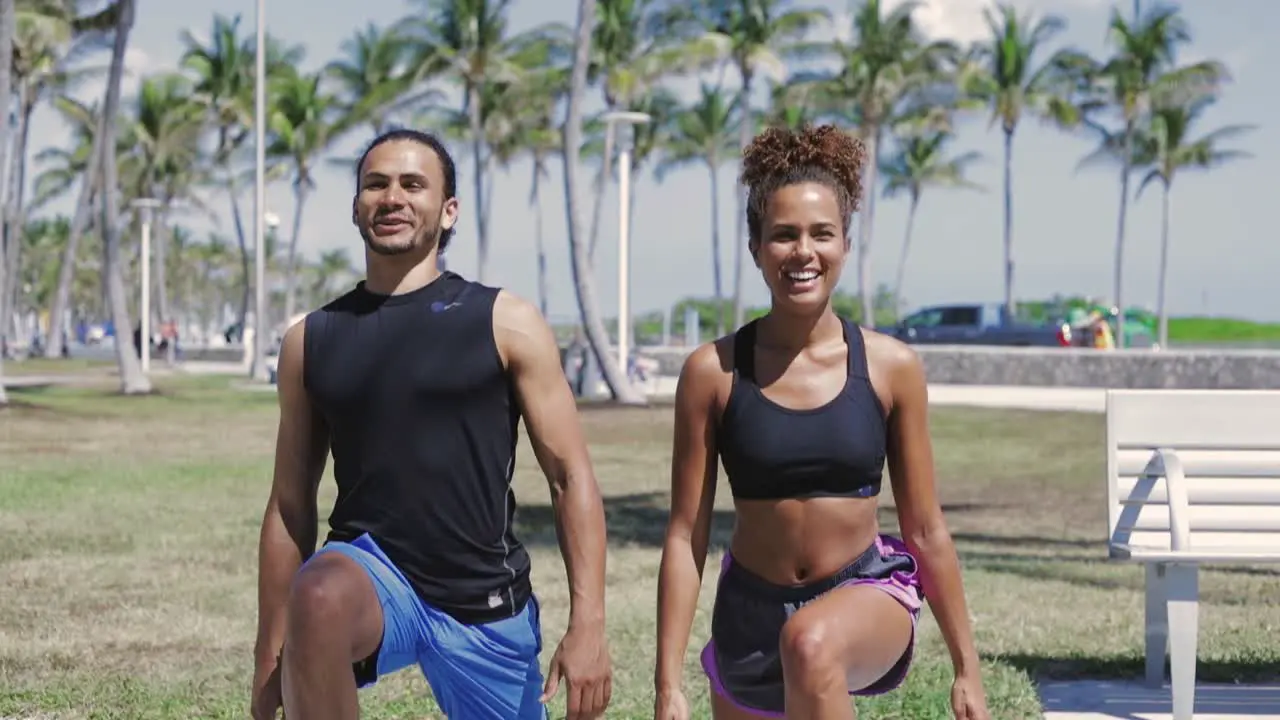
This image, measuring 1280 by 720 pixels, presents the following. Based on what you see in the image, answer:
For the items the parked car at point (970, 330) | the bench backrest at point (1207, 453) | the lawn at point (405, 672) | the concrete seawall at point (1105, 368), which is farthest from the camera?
the parked car at point (970, 330)

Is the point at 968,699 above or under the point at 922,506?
under

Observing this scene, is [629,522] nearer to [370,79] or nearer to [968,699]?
[968,699]

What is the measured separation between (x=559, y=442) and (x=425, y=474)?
31 cm

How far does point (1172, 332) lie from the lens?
8056 centimetres

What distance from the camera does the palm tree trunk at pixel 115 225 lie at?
96.5ft

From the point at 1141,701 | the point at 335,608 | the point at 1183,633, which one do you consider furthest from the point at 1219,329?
→ the point at 335,608

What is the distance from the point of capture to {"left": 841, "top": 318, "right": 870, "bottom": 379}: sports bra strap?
333 cm

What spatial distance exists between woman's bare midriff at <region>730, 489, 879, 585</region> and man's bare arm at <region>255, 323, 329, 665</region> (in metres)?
0.89

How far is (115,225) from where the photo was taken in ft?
104

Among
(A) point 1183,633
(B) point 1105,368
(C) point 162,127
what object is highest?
(C) point 162,127

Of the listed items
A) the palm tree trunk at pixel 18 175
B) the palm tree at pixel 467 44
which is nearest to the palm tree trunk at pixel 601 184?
the palm tree at pixel 467 44

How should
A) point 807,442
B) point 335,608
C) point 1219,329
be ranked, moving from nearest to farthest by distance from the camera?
point 335,608
point 807,442
point 1219,329

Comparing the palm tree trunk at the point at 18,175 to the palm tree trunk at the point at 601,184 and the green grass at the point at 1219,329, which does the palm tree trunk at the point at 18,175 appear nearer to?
the palm tree trunk at the point at 601,184

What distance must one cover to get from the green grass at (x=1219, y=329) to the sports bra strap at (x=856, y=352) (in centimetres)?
7869
